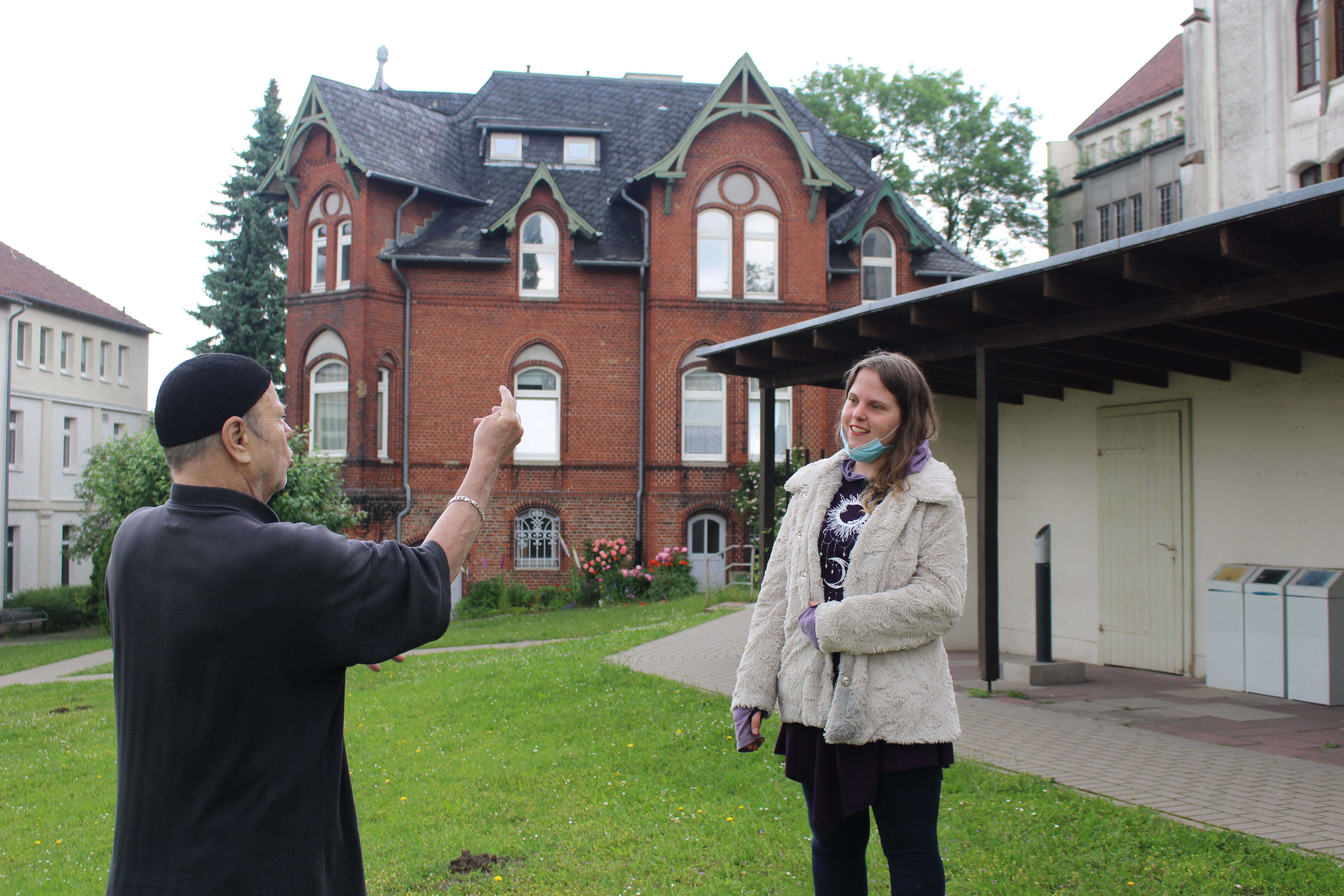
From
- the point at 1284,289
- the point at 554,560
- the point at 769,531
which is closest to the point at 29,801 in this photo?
the point at 769,531

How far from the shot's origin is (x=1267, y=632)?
30.4 ft

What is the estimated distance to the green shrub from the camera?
3031 cm

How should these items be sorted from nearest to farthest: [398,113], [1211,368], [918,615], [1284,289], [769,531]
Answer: [918,615] → [1284,289] → [1211,368] → [769,531] → [398,113]

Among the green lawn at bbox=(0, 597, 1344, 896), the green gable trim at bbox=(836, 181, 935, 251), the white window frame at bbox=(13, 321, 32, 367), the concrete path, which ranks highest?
the green gable trim at bbox=(836, 181, 935, 251)

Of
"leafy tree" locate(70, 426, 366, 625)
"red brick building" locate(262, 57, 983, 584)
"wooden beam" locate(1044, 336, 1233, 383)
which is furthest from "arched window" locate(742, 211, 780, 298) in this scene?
"wooden beam" locate(1044, 336, 1233, 383)

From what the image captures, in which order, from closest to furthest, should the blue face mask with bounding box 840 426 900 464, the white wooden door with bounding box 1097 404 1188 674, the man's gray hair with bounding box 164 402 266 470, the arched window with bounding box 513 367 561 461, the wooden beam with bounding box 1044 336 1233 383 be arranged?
the man's gray hair with bounding box 164 402 266 470, the blue face mask with bounding box 840 426 900 464, the wooden beam with bounding box 1044 336 1233 383, the white wooden door with bounding box 1097 404 1188 674, the arched window with bounding box 513 367 561 461

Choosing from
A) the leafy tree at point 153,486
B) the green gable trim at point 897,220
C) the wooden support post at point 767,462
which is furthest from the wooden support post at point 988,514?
the green gable trim at point 897,220

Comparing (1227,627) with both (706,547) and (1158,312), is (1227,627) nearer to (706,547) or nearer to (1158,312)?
(1158,312)

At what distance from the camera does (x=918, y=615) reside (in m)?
3.18

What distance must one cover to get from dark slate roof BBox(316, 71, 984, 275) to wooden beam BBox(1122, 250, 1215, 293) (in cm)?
1817

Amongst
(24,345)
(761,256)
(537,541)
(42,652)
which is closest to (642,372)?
(761,256)

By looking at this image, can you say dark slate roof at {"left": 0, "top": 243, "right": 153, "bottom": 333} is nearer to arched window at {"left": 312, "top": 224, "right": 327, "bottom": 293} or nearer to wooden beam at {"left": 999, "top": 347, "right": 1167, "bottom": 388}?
arched window at {"left": 312, "top": 224, "right": 327, "bottom": 293}

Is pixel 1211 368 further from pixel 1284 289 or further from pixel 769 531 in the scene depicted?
pixel 769 531

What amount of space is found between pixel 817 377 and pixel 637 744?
199 inches
